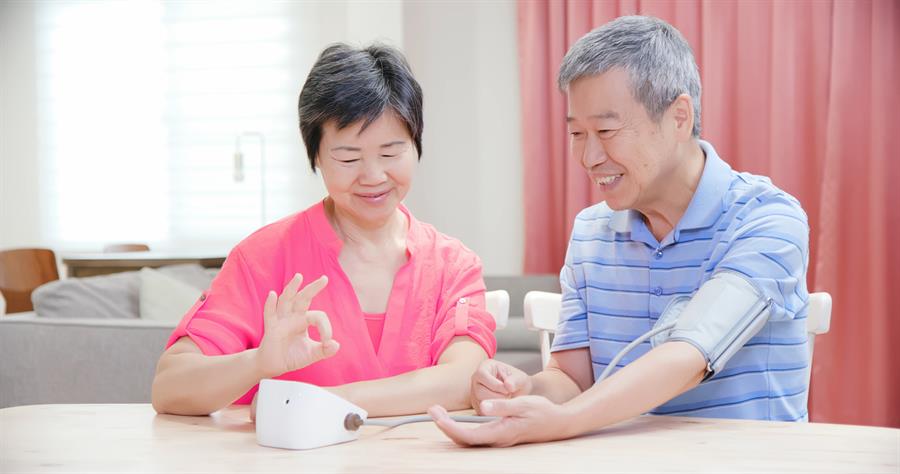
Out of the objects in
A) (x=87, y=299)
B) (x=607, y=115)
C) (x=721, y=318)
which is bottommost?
(x=87, y=299)

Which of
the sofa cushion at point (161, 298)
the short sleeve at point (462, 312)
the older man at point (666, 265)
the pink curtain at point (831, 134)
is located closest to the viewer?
the older man at point (666, 265)

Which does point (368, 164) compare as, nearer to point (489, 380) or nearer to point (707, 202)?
point (489, 380)

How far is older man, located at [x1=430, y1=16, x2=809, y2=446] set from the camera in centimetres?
123

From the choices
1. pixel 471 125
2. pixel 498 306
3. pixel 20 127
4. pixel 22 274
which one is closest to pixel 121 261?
pixel 22 274

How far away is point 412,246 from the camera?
1.58m

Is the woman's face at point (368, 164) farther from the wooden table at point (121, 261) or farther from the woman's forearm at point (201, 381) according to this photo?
the wooden table at point (121, 261)

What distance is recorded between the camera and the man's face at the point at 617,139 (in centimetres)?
138

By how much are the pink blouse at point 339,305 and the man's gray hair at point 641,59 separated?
0.38 meters

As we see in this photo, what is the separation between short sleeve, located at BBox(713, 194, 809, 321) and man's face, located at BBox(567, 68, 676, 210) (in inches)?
6.2

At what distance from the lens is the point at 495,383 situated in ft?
4.29

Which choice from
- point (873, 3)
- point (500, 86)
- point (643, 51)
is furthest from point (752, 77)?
point (643, 51)

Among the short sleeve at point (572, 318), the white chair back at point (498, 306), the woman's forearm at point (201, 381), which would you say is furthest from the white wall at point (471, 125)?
the woman's forearm at point (201, 381)

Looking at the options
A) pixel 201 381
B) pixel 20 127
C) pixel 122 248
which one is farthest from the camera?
pixel 20 127

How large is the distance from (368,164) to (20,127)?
229 inches
